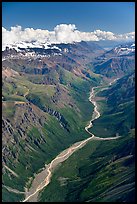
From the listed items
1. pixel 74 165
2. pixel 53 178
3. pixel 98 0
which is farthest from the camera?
pixel 74 165

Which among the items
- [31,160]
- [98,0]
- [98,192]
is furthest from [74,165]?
[98,0]

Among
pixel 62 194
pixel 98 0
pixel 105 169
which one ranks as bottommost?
pixel 62 194

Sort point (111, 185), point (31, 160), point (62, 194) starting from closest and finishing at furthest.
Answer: point (111, 185) → point (62, 194) → point (31, 160)

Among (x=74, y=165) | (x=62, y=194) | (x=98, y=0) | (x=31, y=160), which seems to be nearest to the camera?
(x=98, y=0)

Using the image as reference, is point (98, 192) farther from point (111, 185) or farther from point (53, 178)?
point (53, 178)

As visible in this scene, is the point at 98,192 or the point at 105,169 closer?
the point at 98,192

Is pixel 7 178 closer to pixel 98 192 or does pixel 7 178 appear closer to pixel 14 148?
pixel 14 148

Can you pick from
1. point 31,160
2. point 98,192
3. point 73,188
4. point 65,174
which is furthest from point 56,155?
point 98,192

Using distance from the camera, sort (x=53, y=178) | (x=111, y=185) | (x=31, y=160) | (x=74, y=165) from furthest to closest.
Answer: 1. (x=31, y=160)
2. (x=74, y=165)
3. (x=53, y=178)
4. (x=111, y=185)

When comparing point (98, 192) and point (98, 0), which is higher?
point (98, 0)
